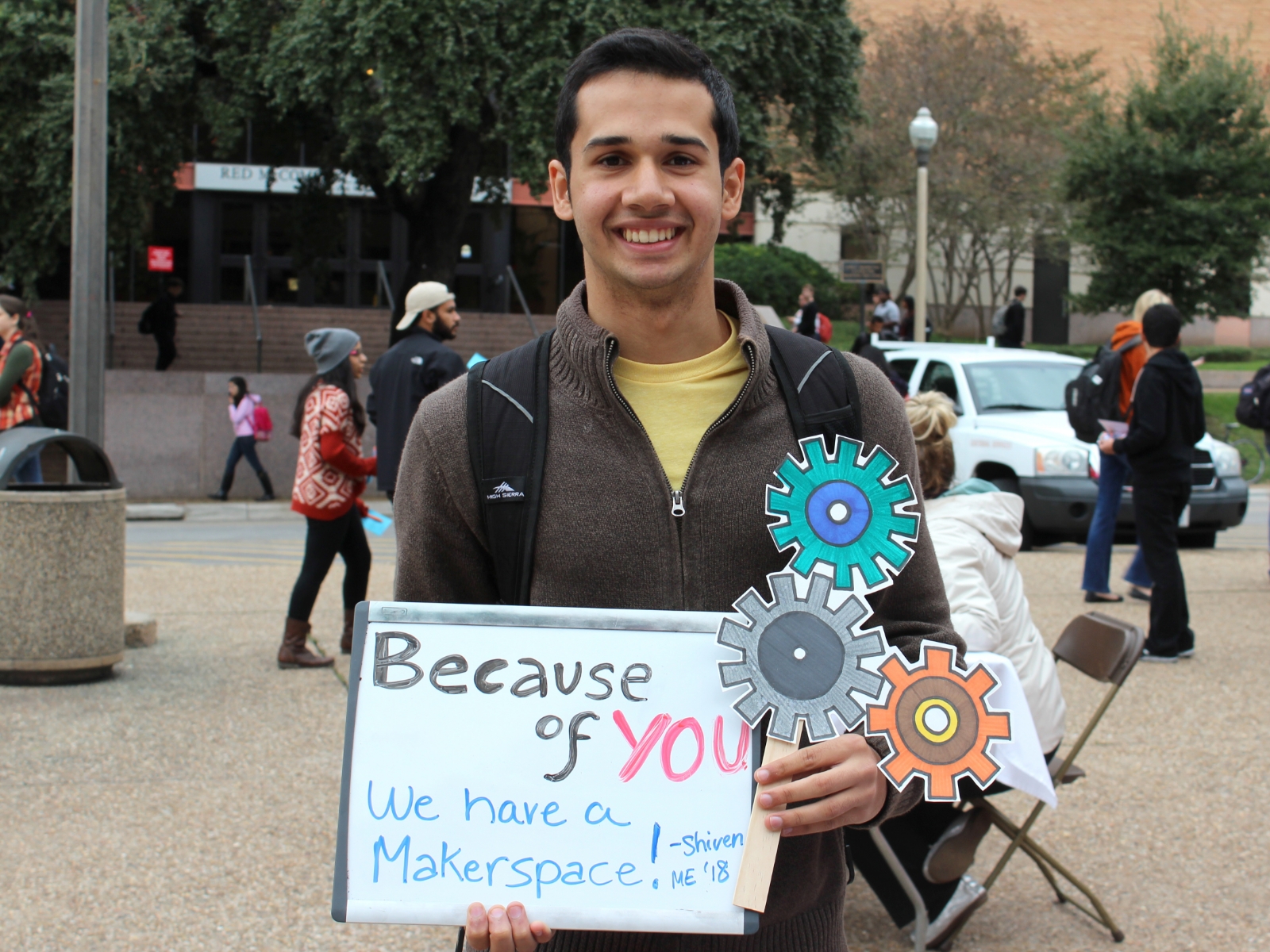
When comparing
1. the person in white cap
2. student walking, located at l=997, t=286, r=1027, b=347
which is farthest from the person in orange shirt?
student walking, located at l=997, t=286, r=1027, b=347

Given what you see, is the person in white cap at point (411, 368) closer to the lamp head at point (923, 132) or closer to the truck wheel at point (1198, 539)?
the truck wheel at point (1198, 539)

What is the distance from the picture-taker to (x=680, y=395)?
6.27 ft

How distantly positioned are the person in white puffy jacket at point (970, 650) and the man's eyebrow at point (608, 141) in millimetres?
2195

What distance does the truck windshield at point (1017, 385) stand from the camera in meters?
12.6

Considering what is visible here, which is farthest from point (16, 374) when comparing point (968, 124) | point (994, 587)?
point (968, 124)

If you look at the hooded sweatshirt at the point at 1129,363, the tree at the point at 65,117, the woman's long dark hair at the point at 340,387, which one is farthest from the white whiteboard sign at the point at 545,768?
the tree at the point at 65,117

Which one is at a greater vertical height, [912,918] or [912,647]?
[912,647]

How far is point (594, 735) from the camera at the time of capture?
68.0 inches

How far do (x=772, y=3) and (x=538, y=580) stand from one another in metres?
16.2

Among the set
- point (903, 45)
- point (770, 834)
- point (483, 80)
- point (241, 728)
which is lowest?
point (241, 728)

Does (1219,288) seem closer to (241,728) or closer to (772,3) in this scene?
(772,3)

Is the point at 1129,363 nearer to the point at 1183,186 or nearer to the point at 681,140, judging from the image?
the point at 681,140

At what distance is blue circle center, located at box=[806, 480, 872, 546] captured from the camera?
1641 millimetres

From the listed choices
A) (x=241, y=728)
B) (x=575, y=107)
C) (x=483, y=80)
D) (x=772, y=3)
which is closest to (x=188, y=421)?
(x=483, y=80)
